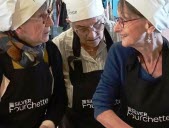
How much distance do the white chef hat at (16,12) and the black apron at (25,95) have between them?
0.39 ft

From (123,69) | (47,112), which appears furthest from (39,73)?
(123,69)

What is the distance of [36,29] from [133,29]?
39cm

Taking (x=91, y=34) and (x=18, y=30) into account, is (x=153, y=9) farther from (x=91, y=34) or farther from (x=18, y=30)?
(x=18, y=30)

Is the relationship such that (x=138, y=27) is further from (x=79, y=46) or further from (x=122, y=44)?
(x=79, y=46)

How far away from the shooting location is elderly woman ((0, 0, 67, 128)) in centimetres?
117

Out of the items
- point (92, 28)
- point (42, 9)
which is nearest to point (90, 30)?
point (92, 28)

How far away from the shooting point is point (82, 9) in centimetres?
136

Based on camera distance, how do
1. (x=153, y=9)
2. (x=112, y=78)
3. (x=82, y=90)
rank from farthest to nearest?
(x=82, y=90)
(x=112, y=78)
(x=153, y=9)

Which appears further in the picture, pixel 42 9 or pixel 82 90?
pixel 82 90

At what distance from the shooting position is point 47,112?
4.29 ft

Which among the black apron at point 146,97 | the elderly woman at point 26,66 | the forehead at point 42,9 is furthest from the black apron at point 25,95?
the black apron at point 146,97

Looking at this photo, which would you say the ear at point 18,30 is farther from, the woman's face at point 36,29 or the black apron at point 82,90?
the black apron at point 82,90

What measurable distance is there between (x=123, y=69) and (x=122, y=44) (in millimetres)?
99

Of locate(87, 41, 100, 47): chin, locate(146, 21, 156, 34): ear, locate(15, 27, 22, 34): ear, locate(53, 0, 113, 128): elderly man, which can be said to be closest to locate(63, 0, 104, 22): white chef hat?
locate(53, 0, 113, 128): elderly man
